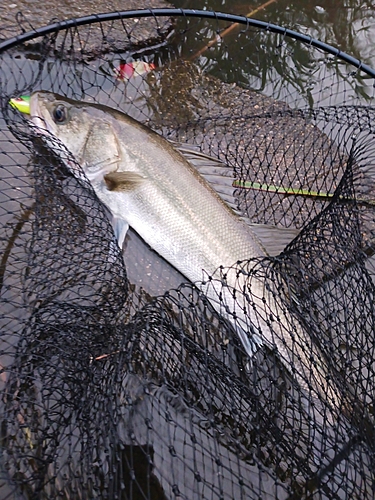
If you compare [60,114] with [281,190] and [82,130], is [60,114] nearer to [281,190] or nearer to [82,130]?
[82,130]

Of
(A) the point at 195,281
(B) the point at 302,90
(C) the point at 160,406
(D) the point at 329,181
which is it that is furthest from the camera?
(B) the point at 302,90

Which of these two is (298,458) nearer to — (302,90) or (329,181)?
(329,181)

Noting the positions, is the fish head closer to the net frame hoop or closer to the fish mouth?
the fish mouth

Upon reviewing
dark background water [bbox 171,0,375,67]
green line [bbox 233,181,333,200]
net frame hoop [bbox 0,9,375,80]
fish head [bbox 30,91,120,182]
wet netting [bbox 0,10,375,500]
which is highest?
dark background water [bbox 171,0,375,67]

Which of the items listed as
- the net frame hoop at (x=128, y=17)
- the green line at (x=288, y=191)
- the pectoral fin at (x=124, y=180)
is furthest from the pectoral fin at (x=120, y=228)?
the net frame hoop at (x=128, y=17)

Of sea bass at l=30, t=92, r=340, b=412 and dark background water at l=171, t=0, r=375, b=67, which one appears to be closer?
sea bass at l=30, t=92, r=340, b=412

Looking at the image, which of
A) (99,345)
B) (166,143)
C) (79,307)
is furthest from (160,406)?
(166,143)

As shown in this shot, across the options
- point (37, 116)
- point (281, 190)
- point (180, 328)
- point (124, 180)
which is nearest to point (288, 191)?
point (281, 190)

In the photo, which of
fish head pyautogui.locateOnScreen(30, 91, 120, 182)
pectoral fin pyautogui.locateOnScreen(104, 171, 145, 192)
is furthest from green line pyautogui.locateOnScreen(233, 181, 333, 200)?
fish head pyautogui.locateOnScreen(30, 91, 120, 182)
